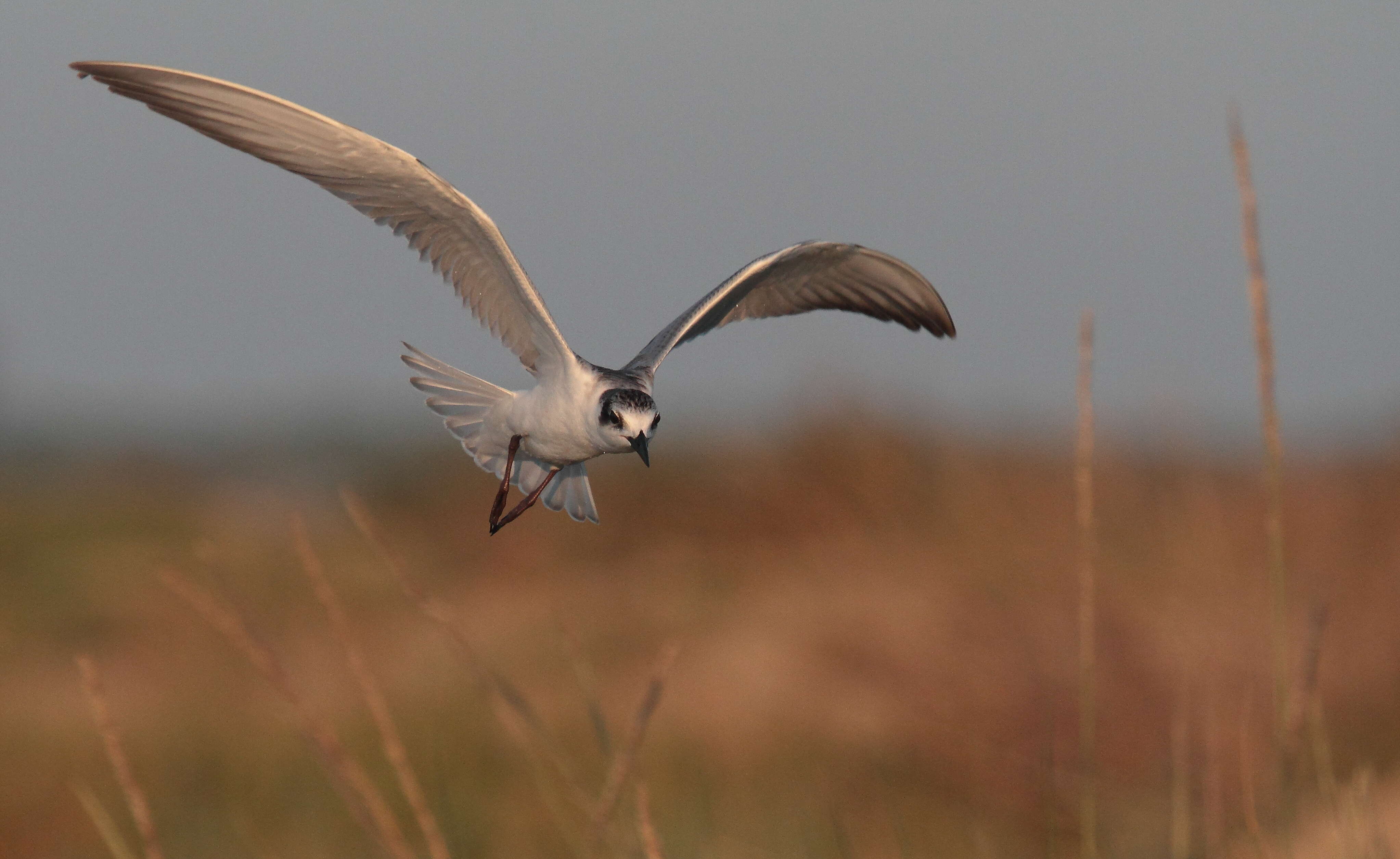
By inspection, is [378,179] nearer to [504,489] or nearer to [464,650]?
[504,489]

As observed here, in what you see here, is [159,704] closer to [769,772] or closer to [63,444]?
[769,772]

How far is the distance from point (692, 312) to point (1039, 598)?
19.0ft

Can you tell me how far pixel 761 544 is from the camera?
1036cm

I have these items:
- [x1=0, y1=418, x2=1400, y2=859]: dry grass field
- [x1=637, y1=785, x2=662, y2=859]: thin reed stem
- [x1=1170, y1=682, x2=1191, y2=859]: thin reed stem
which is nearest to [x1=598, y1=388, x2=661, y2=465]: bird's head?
[x1=637, y1=785, x2=662, y2=859]: thin reed stem

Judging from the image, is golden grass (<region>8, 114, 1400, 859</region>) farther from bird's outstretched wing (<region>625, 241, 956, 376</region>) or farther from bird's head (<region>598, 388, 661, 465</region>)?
bird's head (<region>598, 388, 661, 465</region>)

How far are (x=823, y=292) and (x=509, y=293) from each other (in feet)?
3.63

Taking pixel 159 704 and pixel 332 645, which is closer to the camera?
pixel 159 704

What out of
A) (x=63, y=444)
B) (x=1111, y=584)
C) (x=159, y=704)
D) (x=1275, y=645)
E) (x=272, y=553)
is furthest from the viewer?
(x=63, y=444)

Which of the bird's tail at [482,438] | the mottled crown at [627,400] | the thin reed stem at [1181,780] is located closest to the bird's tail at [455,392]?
the bird's tail at [482,438]

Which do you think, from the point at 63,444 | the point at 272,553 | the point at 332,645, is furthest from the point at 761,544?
the point at 63,444

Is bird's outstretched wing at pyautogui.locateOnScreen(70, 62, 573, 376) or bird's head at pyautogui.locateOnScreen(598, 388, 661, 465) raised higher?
bird's outstretched wing at pyautogui.locateOnScreen(70, 62, 573, 376)

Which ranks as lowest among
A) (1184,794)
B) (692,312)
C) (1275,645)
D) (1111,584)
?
(1111,584)

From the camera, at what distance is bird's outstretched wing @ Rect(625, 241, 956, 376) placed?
281 centimetres

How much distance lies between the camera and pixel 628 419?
188 cm
